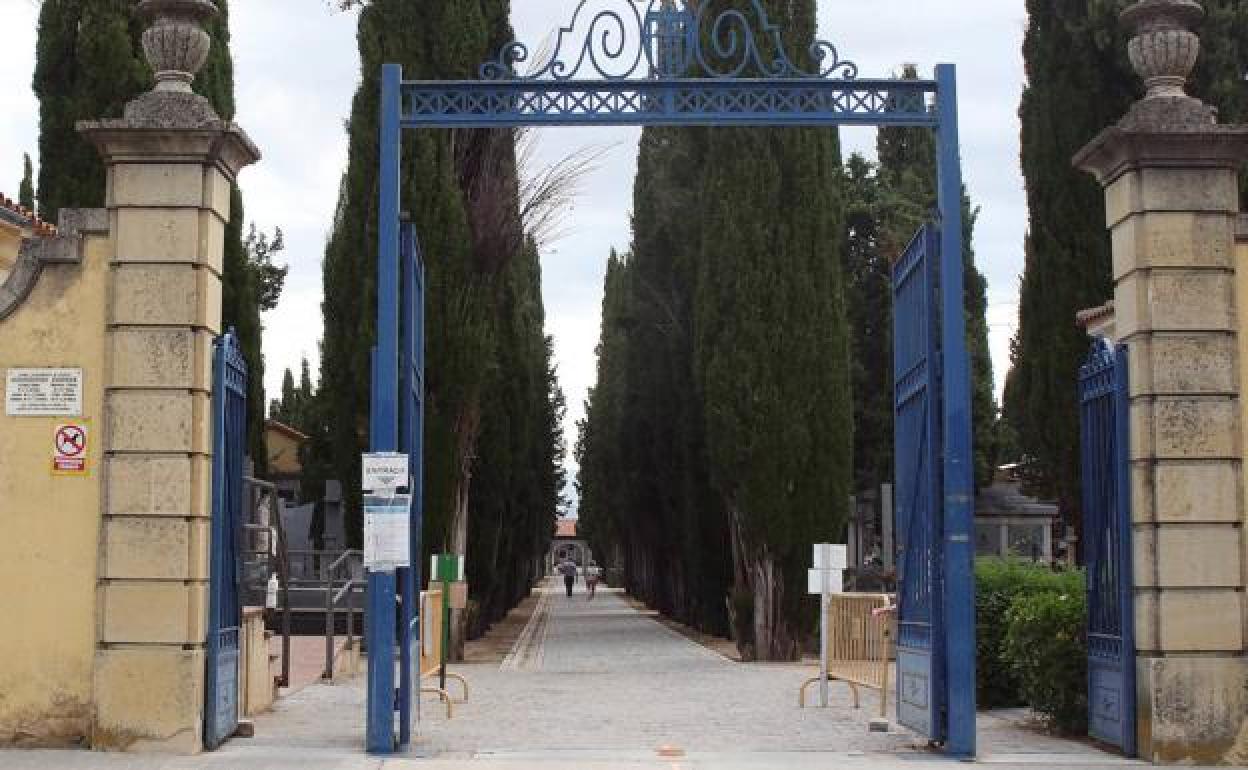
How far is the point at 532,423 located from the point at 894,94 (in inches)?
991

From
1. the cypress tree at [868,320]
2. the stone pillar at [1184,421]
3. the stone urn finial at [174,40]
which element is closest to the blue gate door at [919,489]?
the stone pillar at [1184,421]

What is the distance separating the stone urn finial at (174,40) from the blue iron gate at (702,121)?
131 centimetres

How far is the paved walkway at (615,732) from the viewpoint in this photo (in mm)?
10648

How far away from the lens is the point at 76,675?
10.6 m

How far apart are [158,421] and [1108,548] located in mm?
6418

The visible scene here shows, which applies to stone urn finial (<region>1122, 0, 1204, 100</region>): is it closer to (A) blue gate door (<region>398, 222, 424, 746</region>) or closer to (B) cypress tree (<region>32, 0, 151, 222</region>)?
(A) blue gate door (<region>398, 222, 424, 746</region>)

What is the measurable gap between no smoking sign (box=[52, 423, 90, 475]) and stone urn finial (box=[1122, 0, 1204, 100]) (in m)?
7.38

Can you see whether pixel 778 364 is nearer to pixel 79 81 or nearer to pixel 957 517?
pixel 79 81

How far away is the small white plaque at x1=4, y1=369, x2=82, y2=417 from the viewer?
10812 millimetres

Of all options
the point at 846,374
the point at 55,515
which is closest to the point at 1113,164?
the point at 55,515

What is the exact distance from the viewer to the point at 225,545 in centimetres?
1139

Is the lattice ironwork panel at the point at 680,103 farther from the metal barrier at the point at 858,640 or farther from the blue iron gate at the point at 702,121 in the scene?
the metal barrier at the point at 858,640

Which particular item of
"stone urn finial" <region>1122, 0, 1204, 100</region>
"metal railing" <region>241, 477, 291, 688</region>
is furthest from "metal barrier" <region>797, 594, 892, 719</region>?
"stone urn finial" <region>1122, 0, 1204, 100</region>

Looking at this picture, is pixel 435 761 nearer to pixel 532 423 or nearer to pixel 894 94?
pixel 894 94
